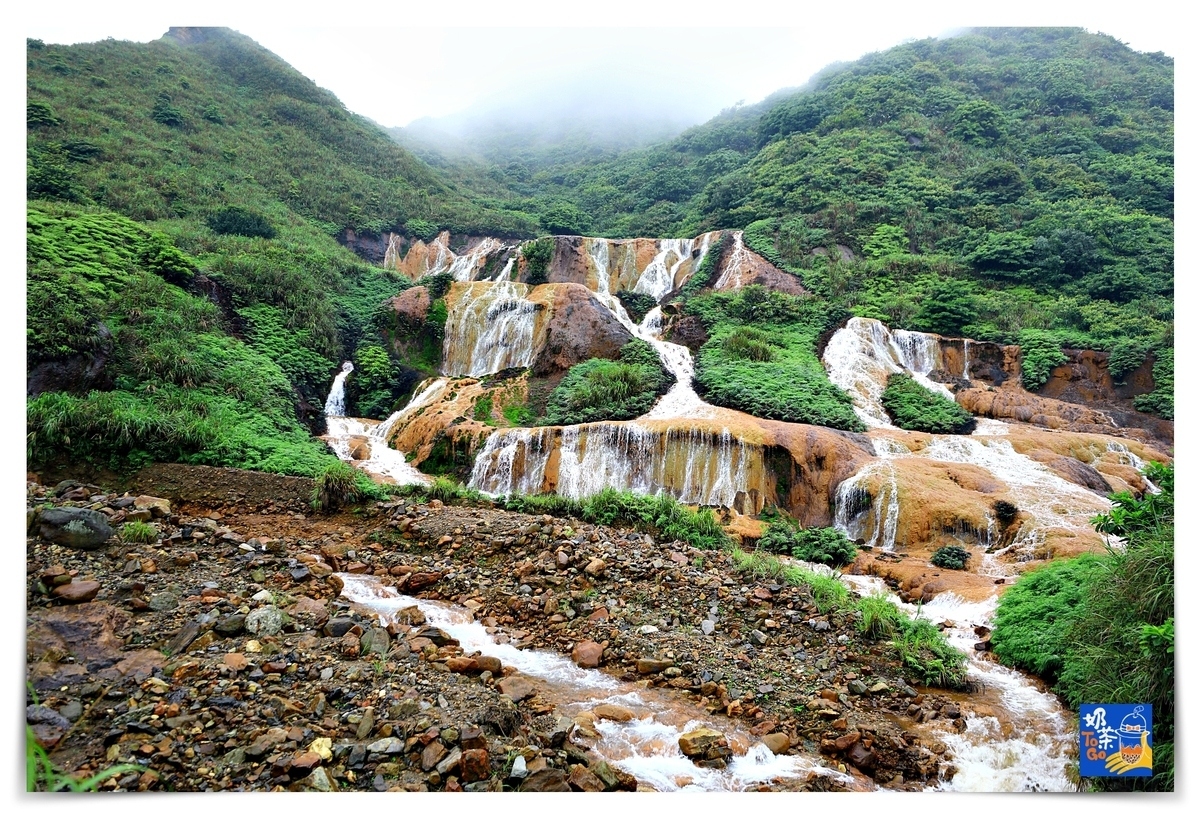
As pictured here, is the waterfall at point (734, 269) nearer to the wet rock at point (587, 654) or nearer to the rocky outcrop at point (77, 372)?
the wet rock at point (587, 654)

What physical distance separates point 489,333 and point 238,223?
26.3 ft

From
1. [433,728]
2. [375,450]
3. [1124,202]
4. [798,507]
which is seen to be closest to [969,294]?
[1124,202]

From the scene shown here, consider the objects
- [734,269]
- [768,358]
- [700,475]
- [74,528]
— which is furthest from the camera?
[734,269]

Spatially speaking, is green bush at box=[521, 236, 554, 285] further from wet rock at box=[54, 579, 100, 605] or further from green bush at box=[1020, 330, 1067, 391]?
wet rock at box=[54, 579, 100, 605]

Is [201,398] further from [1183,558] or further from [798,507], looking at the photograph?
[1183,558]

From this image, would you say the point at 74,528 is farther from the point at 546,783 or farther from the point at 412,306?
the point at 412,306

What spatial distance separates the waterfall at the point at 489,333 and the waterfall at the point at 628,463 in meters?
4.37

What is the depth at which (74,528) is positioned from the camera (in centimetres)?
475

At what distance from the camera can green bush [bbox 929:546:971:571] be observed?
23.2 feet

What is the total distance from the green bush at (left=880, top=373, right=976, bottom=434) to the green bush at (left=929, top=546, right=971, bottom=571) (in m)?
4.54

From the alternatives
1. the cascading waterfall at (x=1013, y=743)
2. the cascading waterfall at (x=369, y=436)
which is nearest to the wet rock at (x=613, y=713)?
the cascading waterfall at (x=1013, y=743)

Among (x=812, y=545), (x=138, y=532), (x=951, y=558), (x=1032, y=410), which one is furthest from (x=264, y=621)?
(x=1032, y=410)

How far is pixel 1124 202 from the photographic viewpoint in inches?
666

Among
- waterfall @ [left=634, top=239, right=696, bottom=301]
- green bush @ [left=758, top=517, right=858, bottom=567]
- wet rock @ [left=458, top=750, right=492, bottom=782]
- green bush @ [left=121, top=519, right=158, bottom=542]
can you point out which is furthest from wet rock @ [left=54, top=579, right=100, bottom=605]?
waterfall @ [left=634, top=239, right=696, bottom=301]
